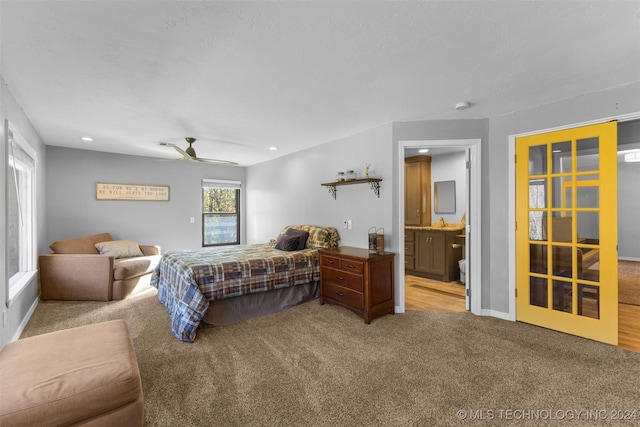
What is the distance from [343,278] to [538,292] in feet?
6.84

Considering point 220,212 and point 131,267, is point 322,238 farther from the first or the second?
point 220,212

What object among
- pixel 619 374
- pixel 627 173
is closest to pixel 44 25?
pixel 619 374

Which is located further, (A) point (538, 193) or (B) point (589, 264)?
(A) point (538, 193)

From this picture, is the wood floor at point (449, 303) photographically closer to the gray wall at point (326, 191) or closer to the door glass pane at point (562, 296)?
the door glass pane at point (562, 296)

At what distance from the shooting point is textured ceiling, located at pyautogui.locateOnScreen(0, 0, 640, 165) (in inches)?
63.1

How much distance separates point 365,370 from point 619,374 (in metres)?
1.91

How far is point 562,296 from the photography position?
2.92m

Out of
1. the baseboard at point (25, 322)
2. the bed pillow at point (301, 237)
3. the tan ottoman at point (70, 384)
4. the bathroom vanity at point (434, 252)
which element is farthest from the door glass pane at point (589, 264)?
the baseboard at point (25, 322)

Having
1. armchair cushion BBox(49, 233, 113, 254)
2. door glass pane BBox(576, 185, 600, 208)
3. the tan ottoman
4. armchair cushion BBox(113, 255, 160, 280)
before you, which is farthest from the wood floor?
armchair cushion BBox(49, 233, 113, 254)

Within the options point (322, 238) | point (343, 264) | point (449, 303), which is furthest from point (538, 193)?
point (322, 238)

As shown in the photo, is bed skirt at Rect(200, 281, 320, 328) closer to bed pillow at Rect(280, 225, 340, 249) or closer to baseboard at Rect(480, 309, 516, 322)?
bed pillow at Rect(280, 225, 340, 249)

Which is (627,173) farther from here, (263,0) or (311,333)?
(263,0)

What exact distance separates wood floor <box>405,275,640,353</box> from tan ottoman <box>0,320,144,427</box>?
10.1 feet

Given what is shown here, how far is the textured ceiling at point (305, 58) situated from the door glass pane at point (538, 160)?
0.46 metres
